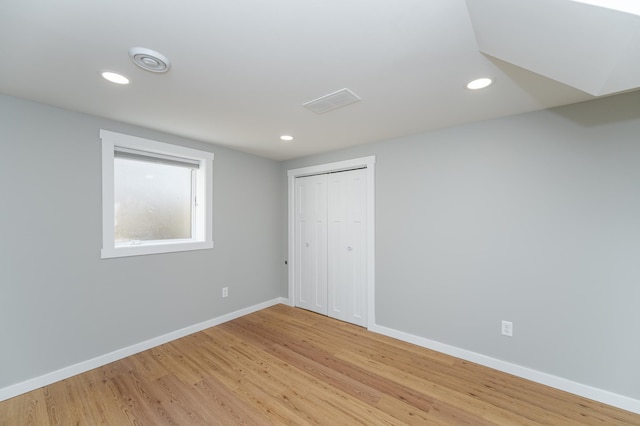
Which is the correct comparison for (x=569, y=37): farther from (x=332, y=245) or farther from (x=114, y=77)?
(x=332, y=245)

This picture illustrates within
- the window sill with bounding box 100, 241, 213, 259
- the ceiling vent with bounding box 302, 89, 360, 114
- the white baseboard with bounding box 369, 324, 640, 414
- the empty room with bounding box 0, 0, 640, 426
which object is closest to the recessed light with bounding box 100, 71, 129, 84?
the empty room with bounding box 0, 0, 640, 426

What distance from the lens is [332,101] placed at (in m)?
2.10

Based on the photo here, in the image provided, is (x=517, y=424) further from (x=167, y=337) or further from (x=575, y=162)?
(x=167, y=337)

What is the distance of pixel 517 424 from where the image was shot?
1.78 meters

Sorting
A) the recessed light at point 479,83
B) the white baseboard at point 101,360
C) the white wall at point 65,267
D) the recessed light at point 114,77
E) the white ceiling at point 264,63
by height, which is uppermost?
the recessed light at point 114,77

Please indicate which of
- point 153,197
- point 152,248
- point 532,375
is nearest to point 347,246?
point 532,375

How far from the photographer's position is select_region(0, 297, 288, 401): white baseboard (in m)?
2.03

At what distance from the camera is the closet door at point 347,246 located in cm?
342

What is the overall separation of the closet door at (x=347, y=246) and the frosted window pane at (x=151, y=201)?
6.22ft

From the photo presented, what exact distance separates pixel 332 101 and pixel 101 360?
10.3 feet

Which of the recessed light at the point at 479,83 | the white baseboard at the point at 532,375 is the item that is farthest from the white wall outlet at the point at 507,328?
the recessed light at the point at 479,83

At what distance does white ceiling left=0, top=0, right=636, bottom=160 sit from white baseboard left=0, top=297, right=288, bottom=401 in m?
2.25

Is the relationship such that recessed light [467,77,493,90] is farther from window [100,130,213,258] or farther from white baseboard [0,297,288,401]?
white baseboard [0,297,288,401]

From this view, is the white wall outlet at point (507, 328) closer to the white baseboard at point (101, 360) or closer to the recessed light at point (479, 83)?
the recessed light at point (479, 83)
